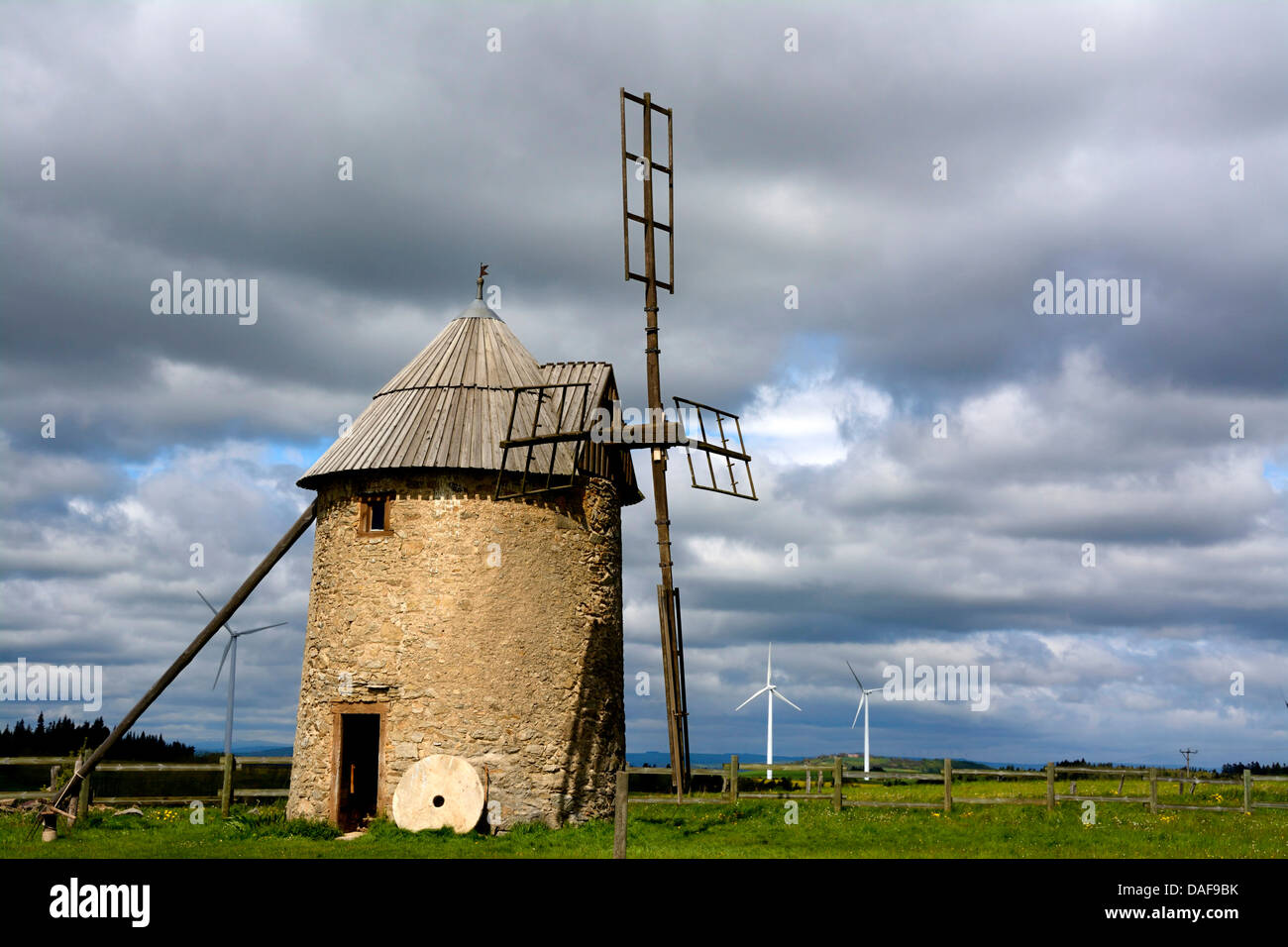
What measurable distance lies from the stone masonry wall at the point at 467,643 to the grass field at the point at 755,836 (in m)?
1.19

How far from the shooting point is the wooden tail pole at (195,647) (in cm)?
2794

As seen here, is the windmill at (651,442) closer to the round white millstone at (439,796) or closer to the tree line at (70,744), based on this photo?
the round white millstone at (439,796)

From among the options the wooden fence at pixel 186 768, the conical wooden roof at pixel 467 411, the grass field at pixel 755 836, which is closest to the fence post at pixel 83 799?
the wooden fence at pixel 186 768

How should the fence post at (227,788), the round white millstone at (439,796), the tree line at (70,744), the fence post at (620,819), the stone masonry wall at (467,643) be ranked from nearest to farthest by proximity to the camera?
the fence post at (620,819)
the round white millstone at (439,796)
the stone masonry wall at (467,643)
the fence post at (227,788)
the tree line at (70,744)

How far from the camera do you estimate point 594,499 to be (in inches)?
1059

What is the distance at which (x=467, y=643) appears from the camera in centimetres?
2462

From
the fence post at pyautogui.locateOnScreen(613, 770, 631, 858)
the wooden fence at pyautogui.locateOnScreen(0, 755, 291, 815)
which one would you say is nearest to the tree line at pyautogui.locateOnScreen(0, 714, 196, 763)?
the wooden fence at pyautogui.locateOnScreen(0, 755, 291, 815)

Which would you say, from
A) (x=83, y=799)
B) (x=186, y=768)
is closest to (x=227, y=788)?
(x=186, y=768)

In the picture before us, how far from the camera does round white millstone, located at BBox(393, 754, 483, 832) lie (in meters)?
23.3

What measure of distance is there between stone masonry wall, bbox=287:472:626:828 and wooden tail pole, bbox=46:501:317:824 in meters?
2.13
